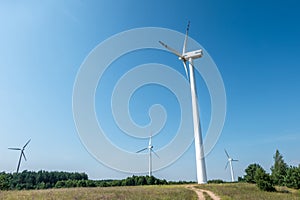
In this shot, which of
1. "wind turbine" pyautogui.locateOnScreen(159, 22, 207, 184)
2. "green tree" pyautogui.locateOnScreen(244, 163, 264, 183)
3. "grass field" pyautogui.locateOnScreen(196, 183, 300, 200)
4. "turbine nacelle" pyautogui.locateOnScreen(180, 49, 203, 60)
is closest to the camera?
"grass field" pyautogui.locateOnScreen(196, 183, 300, 200)

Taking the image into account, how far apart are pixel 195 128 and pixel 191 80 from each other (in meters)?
12.1

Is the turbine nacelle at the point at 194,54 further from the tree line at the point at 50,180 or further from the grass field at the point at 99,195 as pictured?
the tree line at the point at 50,180

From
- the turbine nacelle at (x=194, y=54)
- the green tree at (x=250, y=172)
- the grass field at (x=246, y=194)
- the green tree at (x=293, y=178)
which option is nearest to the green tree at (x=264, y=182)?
the grass field at (x=246, y=194)

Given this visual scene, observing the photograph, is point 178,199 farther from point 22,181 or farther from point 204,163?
point 22,181

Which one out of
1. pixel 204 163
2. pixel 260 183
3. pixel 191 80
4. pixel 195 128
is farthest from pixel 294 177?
pixel 191 80

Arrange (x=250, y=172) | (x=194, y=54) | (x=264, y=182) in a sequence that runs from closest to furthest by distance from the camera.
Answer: (x=264, y=182) < (x=194, y=54) < (x=250, y=172)

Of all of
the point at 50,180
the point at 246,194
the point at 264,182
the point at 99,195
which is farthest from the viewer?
the point at 50,180

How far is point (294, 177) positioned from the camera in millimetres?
54219

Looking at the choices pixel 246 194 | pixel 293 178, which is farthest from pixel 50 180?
pixel 246 194

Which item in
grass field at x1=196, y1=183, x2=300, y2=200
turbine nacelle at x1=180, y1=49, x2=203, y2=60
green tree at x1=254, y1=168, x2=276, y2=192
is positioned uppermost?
turbine nacelle at x1=180, y1=49, x2=203, y2=60

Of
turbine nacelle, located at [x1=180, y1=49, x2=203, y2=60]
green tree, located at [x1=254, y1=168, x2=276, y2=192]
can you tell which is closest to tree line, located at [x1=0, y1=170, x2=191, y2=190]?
green tree, located at [x1=254, y1=168, x2=276, y2=192]

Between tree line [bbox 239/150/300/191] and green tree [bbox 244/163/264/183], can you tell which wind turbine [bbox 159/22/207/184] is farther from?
green tree [bbox 244/163/264/183]

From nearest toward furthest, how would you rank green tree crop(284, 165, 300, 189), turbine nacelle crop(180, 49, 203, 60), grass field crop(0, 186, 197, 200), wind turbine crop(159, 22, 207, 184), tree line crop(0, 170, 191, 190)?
1. grass field crop(0, 186, 197, 200)
2. wind turbine crop(159, 22, 207, 184)
3. green tree crop(284, 165, 300, 189)
4. turbine nacelle crop(180, 49, 203, 60)
5. tree line crop(0, 170, 191, 190)

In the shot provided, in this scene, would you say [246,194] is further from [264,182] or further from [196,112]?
[196,112]
